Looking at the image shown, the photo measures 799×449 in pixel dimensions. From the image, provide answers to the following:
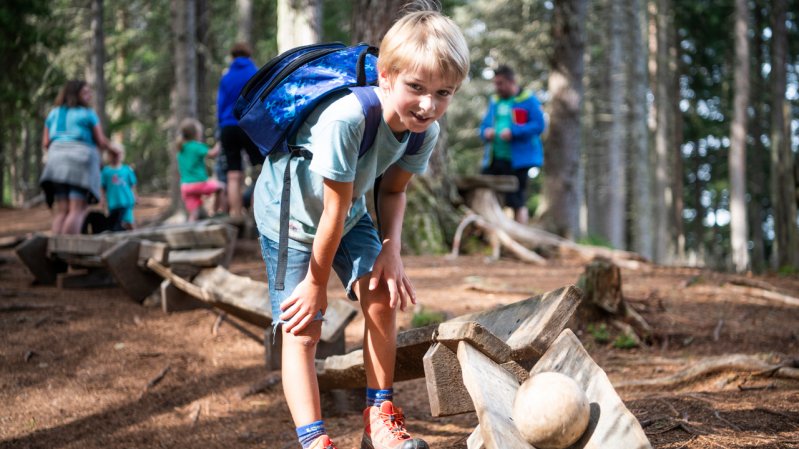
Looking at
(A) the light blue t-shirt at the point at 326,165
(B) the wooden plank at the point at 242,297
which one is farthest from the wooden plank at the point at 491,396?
(B) the wooden plank at the point at 242,297

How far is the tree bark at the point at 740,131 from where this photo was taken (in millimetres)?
16656

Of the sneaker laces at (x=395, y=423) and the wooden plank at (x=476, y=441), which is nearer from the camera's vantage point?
the wooden plank at (x=476, y=441)

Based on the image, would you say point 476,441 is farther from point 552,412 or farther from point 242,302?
point 242,302

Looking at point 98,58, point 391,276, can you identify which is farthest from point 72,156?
point 98,58

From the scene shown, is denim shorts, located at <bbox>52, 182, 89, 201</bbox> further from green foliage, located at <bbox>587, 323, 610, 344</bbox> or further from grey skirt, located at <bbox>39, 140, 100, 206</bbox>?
green foliage, located at <bbox>587, 323, 610, 344</bbox>

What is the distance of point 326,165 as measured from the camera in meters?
2.40

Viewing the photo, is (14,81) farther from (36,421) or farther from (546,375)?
(546,375)

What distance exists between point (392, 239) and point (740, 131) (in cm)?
1661

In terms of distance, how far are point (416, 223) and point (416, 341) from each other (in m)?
5.54

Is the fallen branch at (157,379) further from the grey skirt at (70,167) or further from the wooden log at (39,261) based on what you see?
the grey skirt at (70,167)

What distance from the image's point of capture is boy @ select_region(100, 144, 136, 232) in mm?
8406

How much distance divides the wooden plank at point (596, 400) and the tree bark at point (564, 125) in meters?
8.35

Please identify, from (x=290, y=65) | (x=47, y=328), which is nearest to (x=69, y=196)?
(x=47, y=328)

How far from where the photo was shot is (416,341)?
281 cm
